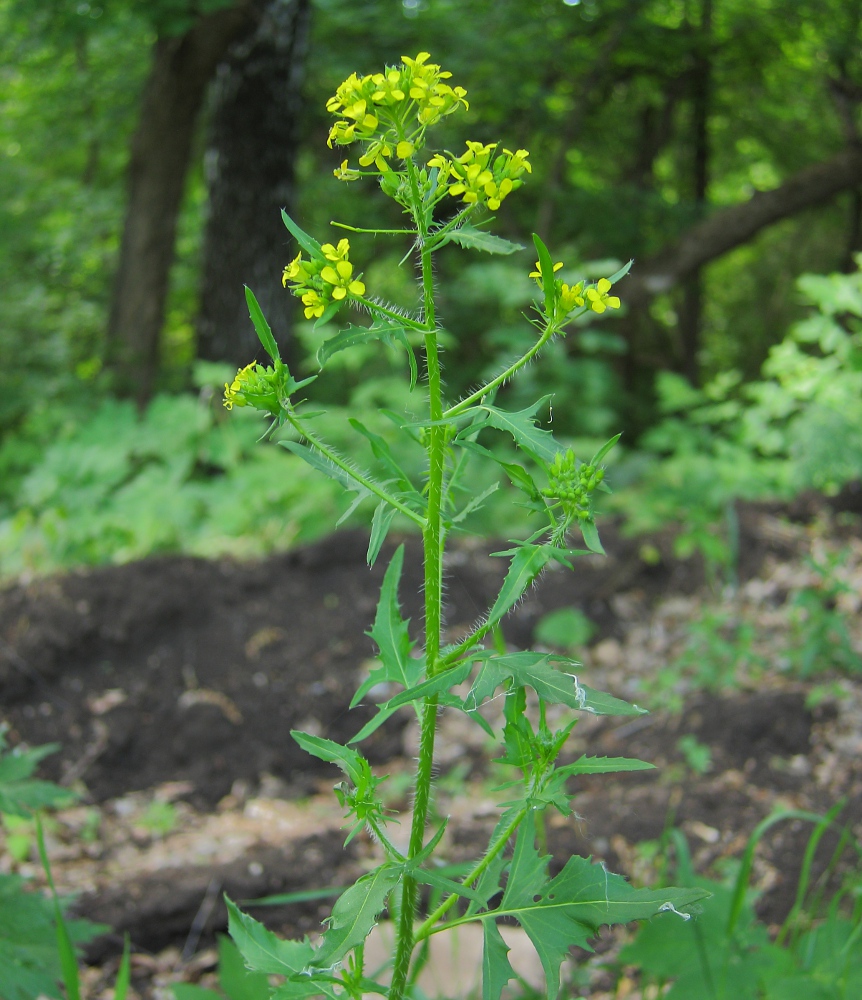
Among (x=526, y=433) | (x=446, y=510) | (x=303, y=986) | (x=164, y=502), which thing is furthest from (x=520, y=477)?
(x=164, y=502)

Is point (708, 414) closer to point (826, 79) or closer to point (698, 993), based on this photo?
point (698, 993)

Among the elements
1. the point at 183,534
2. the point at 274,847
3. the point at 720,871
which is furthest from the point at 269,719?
the point at 720,871

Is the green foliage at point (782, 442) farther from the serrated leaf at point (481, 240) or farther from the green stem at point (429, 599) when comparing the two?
the serrated leaf at point (481, 240)

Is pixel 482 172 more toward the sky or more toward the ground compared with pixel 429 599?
more toward the sky

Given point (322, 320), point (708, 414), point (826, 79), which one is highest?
point (826, 79)

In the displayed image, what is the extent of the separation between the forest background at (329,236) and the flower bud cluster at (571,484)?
9.72ft

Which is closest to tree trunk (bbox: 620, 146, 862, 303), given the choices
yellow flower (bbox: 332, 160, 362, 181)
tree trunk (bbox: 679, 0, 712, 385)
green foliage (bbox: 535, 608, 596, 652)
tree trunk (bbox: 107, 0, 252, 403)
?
tree trunk (bbox: 679, 0, 712, 385)

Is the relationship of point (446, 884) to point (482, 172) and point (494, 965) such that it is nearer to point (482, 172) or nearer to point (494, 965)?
point (494, 965)

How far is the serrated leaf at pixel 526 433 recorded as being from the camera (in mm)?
994

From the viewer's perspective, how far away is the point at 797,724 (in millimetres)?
2863

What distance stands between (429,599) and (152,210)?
5.78 meters

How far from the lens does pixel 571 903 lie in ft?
3.46

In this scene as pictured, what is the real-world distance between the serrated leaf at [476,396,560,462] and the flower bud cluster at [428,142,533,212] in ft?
0.75

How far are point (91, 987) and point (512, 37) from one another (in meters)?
6.63
